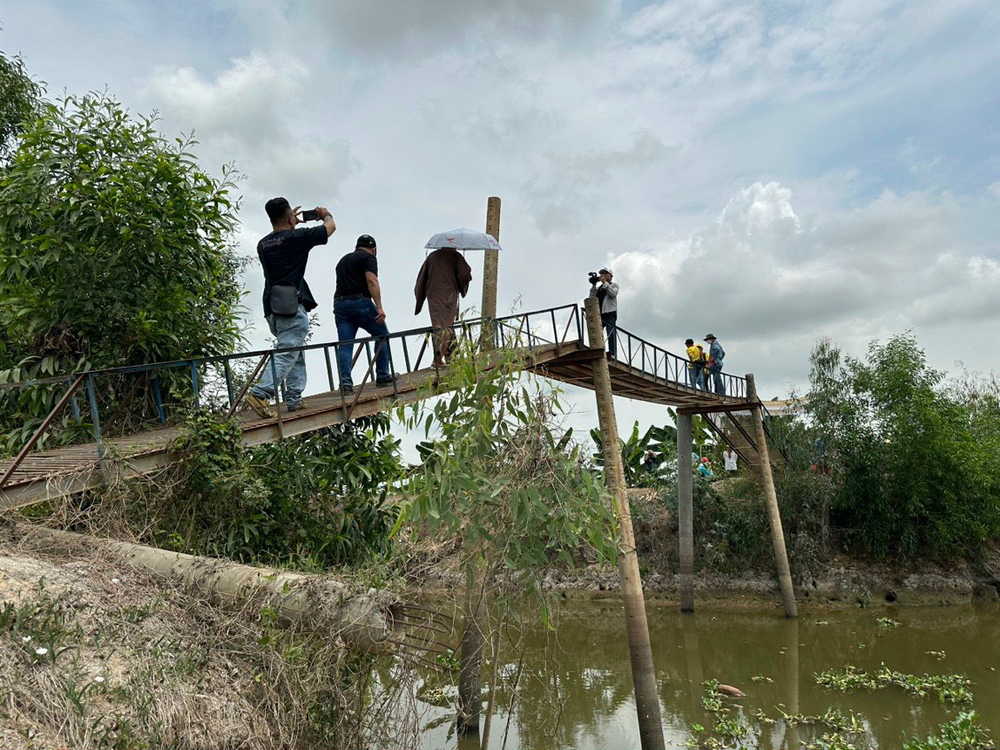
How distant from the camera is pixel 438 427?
5.14m

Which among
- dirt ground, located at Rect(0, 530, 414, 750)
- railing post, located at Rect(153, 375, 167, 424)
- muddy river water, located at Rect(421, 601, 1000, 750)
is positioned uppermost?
railing post, located at Rect(153, 375, 167, 424)

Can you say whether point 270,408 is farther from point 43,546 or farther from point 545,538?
point 545,538

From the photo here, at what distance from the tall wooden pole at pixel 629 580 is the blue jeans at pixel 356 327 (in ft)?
9.46

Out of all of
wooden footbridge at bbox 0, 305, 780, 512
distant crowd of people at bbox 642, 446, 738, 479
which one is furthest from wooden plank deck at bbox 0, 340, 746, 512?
distant crowd of people at bbox 642, 446, 738, 479

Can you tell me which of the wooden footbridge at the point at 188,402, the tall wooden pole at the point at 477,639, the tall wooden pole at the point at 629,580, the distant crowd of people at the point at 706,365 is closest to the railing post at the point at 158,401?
the wooden footbridge at the point at 188,402

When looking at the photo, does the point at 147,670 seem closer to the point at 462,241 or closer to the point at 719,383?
the point at 462,241

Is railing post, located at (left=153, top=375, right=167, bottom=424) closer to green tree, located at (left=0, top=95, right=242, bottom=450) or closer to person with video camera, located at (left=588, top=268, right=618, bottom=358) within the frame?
green tree, located at (left=0, top=95, right=242, bottom=450)

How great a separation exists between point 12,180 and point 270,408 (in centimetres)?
392

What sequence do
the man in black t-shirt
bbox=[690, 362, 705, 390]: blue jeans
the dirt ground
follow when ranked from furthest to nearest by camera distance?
1. bbox=[690, 362, 705, 390]: blue jeans
2. the man in black t-shirt
3. the dirt ground

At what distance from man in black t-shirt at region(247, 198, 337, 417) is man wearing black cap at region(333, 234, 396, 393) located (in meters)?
0.45

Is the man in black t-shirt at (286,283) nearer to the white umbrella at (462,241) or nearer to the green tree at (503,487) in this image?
the white umbrella at (462,241)

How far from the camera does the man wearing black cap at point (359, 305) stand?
7.96 meters

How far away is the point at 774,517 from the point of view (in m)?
17.8

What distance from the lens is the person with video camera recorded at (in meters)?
12.7
